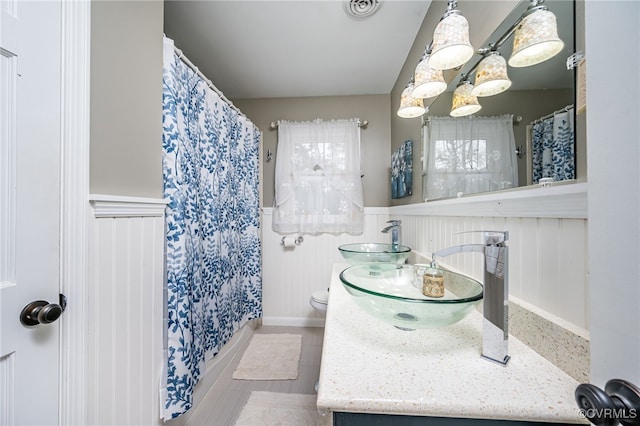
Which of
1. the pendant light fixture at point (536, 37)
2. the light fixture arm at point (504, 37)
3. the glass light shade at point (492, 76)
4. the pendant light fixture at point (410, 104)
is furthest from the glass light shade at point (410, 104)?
the pendant light fixture at point (536, 37)

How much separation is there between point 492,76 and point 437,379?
0.92 meters

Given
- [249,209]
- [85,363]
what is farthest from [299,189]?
[85,363]

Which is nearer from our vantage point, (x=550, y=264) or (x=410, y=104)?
(x=550, y=264)

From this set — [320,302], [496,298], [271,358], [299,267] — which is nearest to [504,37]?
[496,298]

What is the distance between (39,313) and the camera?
0.60 metres

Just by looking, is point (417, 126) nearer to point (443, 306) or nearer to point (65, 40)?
point (443, 306)

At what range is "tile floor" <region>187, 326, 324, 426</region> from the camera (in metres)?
1.29

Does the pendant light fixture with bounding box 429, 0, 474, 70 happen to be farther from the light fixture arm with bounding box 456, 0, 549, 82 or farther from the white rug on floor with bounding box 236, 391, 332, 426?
the white rug on floor with bounding box 236, 391, 332, 426

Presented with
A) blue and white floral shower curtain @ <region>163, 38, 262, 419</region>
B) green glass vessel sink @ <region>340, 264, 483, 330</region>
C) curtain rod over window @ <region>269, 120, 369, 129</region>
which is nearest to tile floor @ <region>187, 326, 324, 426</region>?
blue and white floral shower curtain @ <region>163, 38, 262, 419</region>

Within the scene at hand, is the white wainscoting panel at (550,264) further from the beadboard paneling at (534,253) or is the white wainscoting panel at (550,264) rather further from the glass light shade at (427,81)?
the glass light shade at (427,81)

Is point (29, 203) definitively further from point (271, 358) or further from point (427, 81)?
point (271, 358)

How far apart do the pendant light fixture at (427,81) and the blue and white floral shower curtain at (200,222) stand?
1.13 metres

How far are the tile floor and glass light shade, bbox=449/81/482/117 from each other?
1.75 metres

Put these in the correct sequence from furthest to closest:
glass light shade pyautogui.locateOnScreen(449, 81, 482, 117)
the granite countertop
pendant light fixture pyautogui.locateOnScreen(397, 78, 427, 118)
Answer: pendant light fixture pyautogui.locateOnScreen(397, 78, 427, 118), glass light shade pyautogui.locateOnScreen(449, 81, 482, 117), the granite countertop
